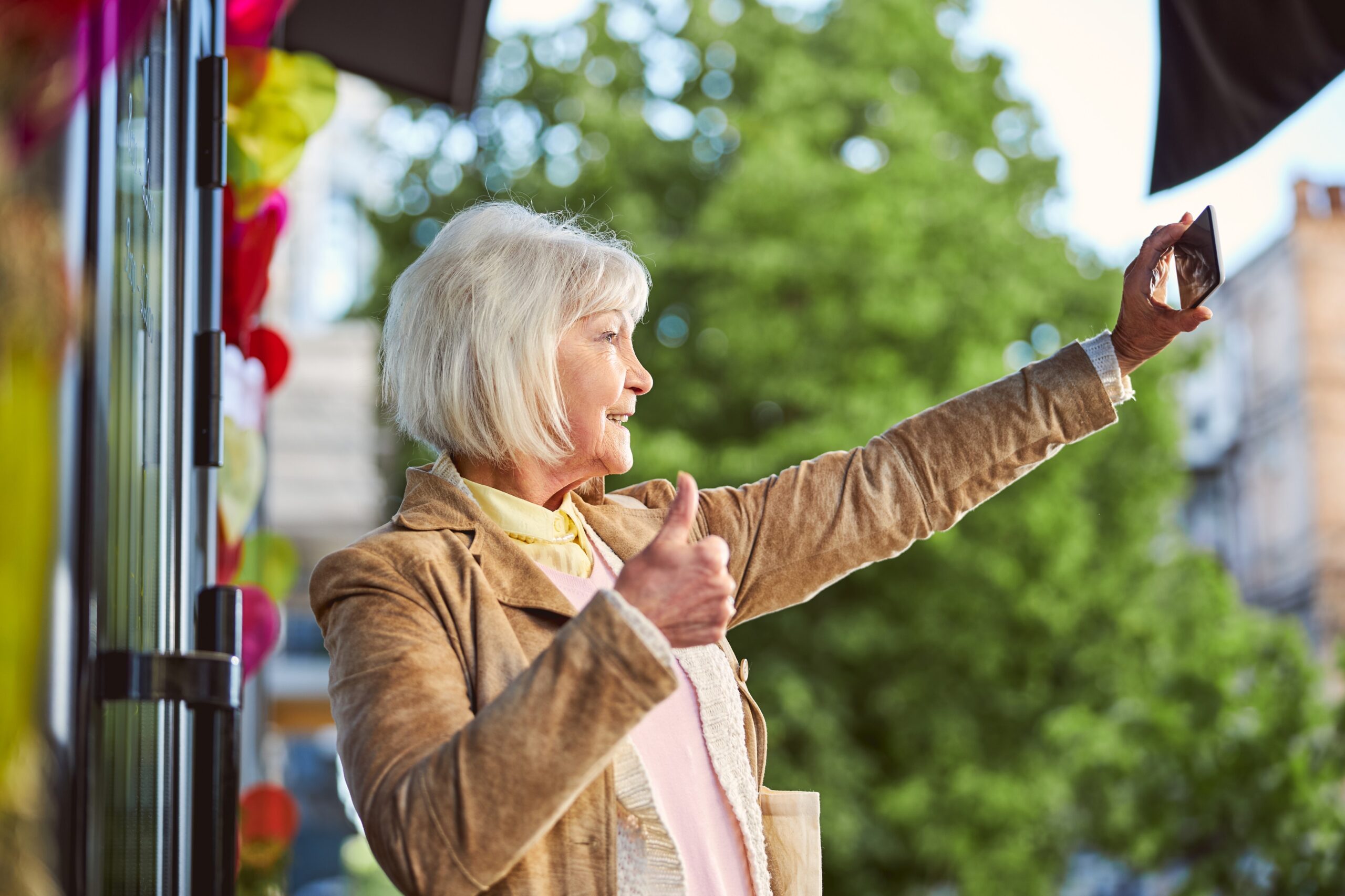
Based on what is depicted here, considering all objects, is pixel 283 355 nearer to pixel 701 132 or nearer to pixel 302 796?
pixel 701 132

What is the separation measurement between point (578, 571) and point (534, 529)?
7 cm

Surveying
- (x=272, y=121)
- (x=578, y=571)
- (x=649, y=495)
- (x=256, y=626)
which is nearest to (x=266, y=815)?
(x=256, y=626)

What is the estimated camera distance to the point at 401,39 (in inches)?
136

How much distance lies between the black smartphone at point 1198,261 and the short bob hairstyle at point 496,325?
685 millimetres

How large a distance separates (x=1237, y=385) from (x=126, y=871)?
29247mm

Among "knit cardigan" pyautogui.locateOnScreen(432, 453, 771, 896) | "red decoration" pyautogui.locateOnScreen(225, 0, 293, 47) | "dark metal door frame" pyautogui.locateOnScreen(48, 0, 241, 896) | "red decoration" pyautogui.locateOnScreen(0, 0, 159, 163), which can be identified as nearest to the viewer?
"red decoration" pyautogui.locateOnScreen(0, 0, 159, 163)

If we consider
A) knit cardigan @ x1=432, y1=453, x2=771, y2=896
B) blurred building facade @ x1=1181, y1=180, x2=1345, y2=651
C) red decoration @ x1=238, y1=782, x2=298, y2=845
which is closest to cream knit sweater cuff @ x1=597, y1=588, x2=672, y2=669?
knit cardigan @ x1=432, y1=453, x2=771, y2=896

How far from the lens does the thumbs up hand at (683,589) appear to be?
1354mm

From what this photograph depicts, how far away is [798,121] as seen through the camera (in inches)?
424

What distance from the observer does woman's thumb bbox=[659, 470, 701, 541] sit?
4.53 ft

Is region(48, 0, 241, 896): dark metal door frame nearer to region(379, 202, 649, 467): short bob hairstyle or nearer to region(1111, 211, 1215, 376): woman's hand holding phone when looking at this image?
region(379, 202, 649, 467): short bob hairstyle

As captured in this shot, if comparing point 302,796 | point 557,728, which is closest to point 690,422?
point 557,728

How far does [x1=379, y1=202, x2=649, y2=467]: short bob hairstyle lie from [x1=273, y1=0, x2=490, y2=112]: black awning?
1.73 metres

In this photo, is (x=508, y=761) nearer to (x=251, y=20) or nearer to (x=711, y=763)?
(x=711, y=763)
